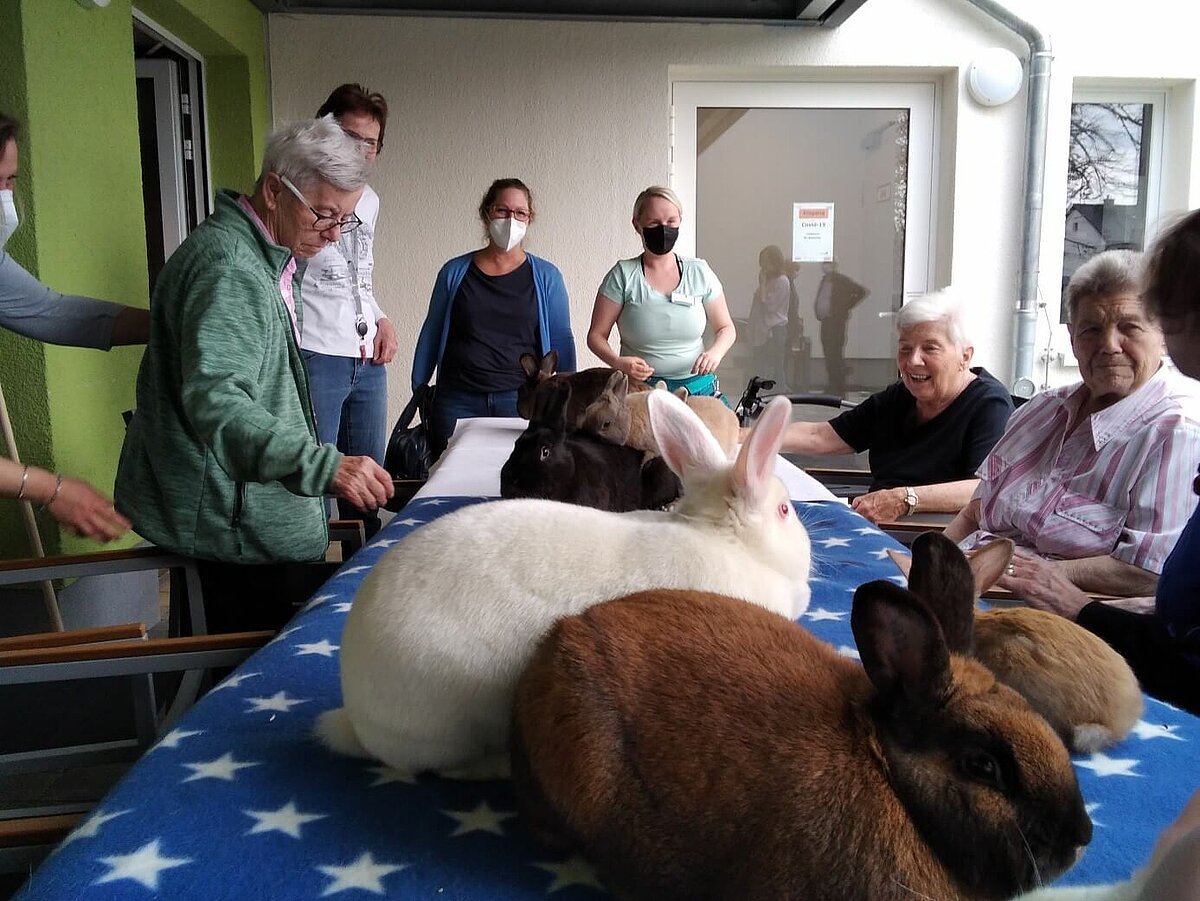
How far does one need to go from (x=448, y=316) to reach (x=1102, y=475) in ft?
9.68

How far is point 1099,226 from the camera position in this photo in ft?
21.2

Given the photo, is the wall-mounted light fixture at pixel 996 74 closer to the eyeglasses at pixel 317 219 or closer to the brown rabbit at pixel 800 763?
the eyeglasses at pixel 317 219

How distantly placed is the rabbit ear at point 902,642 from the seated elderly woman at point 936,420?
217cm

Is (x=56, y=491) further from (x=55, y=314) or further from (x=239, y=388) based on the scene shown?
(x=55, y=314)

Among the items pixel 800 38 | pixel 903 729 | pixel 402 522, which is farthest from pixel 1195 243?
pixel 800 38

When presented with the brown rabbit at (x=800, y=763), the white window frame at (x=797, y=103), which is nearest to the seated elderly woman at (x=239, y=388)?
the brown rabbit at (x=800, y=763)

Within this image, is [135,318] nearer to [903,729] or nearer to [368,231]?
[368,231]

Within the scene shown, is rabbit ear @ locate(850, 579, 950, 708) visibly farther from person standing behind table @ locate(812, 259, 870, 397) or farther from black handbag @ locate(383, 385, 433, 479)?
person standing behind table @ locate(812, 259, 870, 397)

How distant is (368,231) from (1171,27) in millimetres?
5501

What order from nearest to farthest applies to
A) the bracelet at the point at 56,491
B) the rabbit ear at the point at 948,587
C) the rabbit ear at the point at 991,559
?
the rabbit ear at the point at 948,587
the rabbit ear at the point at 991,559
the bracelet at the point at 56,491

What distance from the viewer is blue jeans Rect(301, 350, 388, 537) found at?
361 centimetres

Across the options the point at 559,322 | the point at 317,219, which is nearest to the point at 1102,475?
the point at 317,219

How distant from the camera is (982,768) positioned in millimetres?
656

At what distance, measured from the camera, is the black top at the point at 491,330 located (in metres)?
4.24
